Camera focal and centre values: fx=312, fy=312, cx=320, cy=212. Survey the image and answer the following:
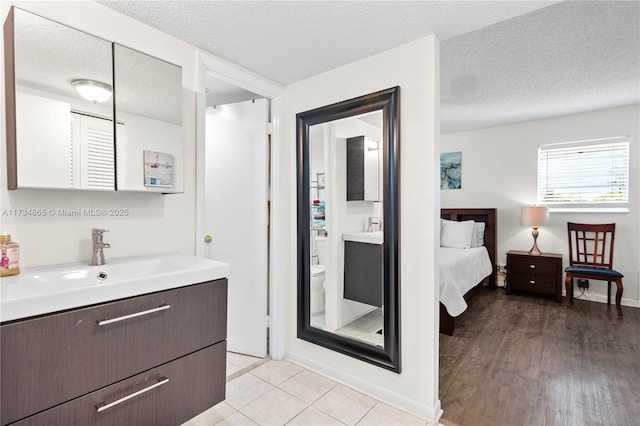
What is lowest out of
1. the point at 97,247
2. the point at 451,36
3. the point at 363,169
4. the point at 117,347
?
the point at 117,347

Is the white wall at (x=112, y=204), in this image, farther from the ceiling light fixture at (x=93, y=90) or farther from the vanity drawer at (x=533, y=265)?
the vanity drawer at (x=533, y=265)

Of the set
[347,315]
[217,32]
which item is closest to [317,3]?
[217,32]

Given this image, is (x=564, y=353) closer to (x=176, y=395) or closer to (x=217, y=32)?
(x=176, y=395)

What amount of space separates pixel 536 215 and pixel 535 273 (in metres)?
0.76

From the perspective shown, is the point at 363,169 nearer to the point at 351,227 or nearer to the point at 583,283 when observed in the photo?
the point at 351,227

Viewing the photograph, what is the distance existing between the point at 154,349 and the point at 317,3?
5.68ft

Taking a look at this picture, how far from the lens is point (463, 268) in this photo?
3387 mm

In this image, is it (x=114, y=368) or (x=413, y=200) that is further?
(x=413, y=200)

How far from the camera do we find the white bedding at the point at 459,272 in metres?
2.87

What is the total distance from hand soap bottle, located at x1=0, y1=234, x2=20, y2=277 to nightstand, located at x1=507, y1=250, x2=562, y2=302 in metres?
4.91

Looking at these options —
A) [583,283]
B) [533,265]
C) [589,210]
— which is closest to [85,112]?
[533,265]

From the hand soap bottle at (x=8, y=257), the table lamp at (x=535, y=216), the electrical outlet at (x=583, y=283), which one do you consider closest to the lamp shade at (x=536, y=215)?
the table lamp at (x=535, y=216)

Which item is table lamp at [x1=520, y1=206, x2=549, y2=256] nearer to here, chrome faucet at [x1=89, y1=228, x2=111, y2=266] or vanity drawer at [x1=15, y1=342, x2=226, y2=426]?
vanity drawer at [x1=15, y1=342, x2=226, y2=426]

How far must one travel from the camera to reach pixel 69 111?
1403mm
